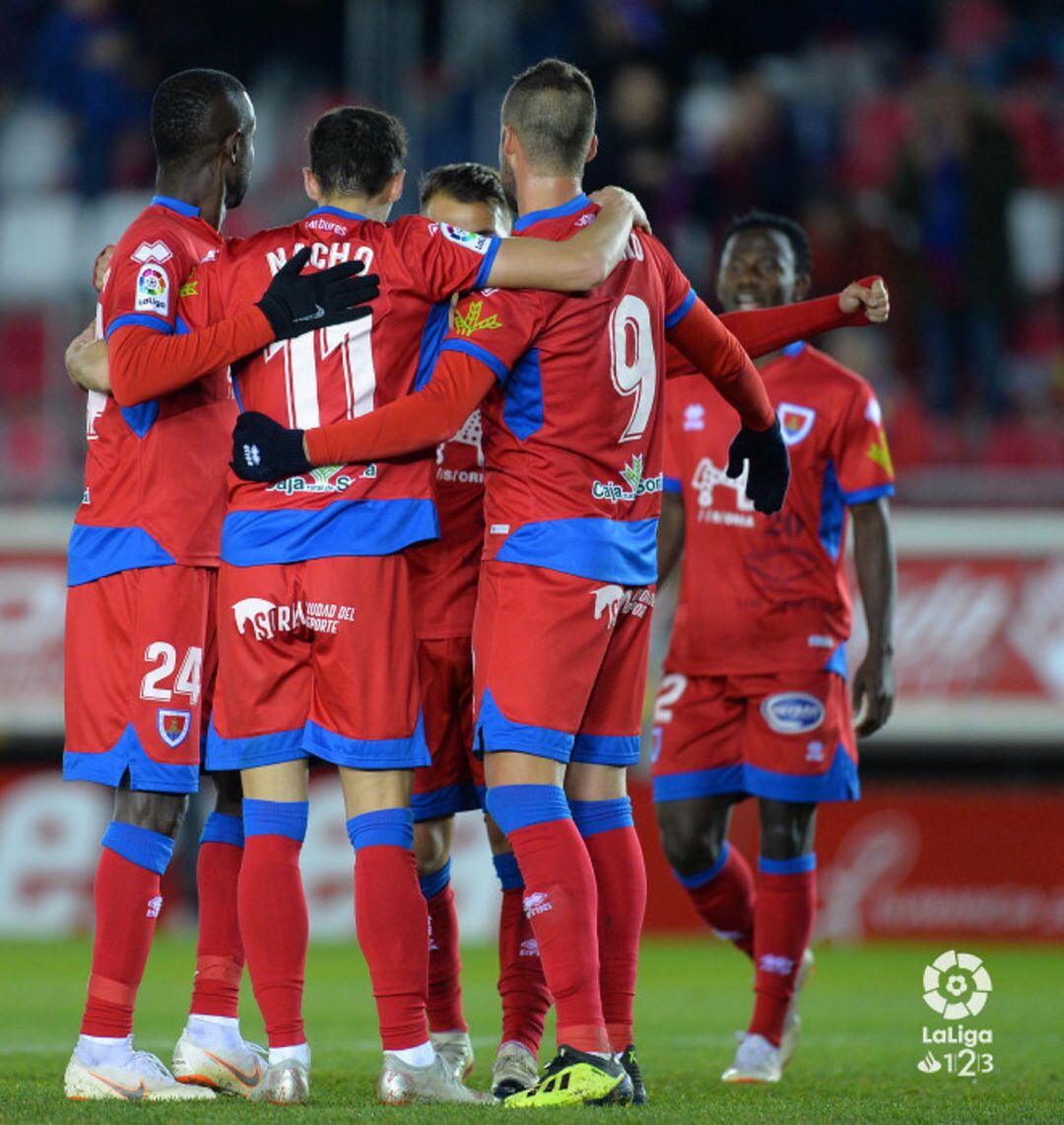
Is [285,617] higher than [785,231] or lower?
lower

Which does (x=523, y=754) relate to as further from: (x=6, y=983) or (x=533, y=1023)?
(x=6, y=983)

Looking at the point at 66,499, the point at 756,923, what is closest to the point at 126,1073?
the point at 756,923

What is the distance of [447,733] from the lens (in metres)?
5.35

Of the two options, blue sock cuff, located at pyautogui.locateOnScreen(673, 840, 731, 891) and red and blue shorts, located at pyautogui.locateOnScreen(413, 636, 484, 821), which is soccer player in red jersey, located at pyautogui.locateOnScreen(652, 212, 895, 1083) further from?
red and blue shorts, located at pyautogui.locateOnScreen(413, 636, 484, 821)

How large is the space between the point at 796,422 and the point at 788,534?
366 mm

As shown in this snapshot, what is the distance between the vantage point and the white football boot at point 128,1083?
15.3ft

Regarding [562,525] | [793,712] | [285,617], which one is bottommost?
[793,712]

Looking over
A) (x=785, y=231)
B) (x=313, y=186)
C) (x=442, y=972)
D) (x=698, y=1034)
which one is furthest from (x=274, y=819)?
(x=698, y=1034)

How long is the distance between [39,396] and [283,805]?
334 inches

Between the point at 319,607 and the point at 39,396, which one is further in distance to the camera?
the point at 39,396

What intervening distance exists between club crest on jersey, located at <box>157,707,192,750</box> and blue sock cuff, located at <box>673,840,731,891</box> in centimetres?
211

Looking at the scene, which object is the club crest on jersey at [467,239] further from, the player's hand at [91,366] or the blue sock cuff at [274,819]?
the blue sock cuff at [274,819]

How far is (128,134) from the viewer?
1373 centimetres

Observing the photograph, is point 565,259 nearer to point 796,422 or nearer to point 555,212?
point 555,212
